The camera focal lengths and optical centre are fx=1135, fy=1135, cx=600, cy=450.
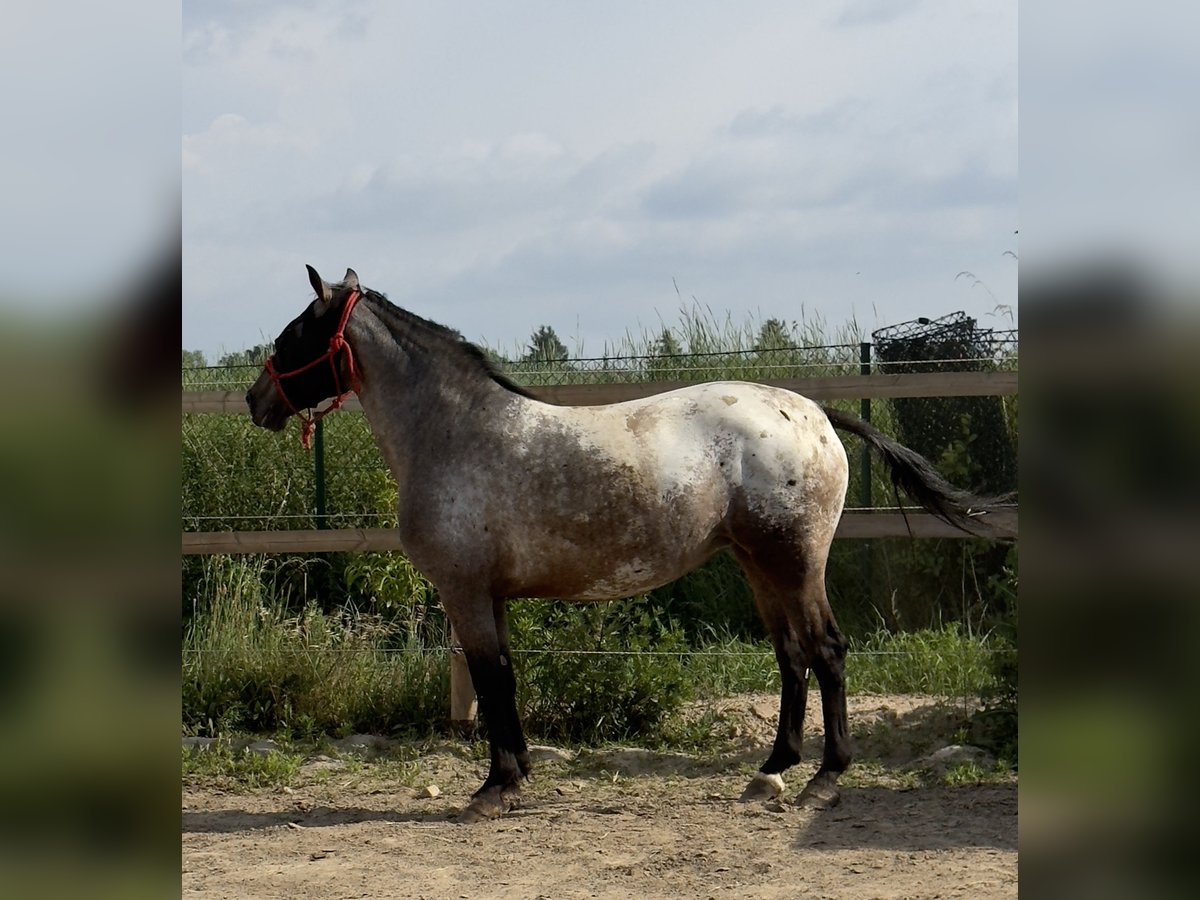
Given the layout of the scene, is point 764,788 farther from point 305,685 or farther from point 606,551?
point 305,685

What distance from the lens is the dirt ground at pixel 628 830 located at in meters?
3.65

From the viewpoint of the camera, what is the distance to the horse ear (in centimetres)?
471

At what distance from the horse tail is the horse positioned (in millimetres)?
12

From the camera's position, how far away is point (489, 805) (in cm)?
455

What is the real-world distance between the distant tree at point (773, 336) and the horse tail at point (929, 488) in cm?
424

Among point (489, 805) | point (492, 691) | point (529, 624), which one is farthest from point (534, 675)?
point (489, 805)

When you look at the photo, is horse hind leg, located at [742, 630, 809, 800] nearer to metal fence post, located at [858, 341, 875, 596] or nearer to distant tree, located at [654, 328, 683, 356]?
metal fence post, located at [858, 341, 875, 596]

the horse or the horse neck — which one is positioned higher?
the horse neck

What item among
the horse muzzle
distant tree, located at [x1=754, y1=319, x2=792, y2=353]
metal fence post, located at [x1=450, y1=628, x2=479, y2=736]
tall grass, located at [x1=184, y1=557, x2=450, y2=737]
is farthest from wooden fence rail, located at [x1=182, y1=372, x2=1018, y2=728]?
distant tree, located at [x1=754, y1=319, x2=792, y2=353]

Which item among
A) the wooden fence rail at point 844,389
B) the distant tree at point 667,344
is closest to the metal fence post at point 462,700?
the wooden fence rail at point 844,389

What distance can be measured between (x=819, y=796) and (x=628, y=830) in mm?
810
